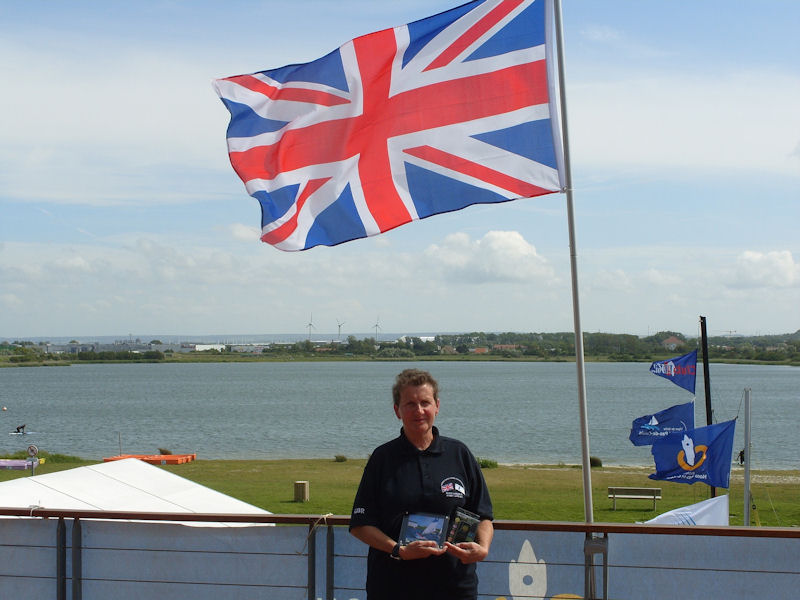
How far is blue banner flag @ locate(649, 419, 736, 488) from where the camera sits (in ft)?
64.6

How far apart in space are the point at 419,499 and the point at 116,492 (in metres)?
9.12

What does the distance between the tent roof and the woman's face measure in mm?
7655

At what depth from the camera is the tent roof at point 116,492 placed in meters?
11.7

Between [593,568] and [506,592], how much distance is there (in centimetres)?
59

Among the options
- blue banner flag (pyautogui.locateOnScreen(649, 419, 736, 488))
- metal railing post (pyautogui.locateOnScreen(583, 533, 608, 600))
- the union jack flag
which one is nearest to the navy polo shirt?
metal railing post (pyautogui.locateOnScreen(583, 533, 608, 600))

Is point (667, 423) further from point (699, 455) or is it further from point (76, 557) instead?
point (76, 557)

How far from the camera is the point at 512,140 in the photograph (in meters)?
7.62

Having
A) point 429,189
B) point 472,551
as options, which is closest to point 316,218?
point 429,189

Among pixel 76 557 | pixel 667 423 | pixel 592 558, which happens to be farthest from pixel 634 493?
pixel 76 557

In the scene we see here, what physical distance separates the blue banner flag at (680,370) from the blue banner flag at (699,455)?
134 inches

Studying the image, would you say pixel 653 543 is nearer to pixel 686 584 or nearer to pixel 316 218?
pixel 686 584

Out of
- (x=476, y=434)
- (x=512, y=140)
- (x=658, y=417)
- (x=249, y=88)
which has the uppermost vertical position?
(x=249, y=88)

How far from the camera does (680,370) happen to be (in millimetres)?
24984

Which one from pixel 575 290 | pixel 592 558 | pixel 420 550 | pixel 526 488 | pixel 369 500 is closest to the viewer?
pixel 420 550
